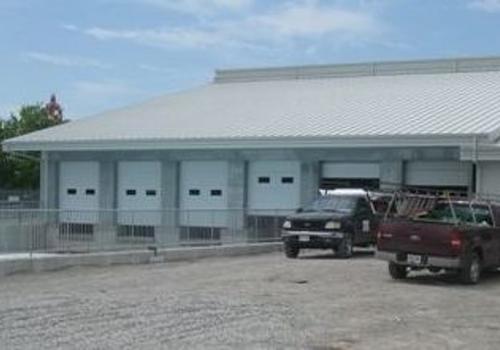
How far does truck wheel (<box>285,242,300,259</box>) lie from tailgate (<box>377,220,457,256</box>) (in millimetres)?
6584

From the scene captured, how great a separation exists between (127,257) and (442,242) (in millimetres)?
8590

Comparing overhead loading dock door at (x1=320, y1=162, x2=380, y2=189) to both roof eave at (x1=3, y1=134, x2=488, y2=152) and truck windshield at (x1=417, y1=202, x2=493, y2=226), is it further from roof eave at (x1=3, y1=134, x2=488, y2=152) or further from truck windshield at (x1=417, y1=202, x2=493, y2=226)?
truck windshield at (x1=417, y1=202, x2=493, y2=226)

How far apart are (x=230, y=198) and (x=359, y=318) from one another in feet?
80.6

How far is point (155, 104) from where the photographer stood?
48.4 meters

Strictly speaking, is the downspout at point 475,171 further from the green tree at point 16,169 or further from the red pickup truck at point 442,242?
the green tree at point 16,169

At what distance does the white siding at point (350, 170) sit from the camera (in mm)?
35438

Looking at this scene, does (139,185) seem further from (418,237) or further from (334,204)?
(418,237)

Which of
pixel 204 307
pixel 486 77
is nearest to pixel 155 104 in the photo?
pixel 486 77

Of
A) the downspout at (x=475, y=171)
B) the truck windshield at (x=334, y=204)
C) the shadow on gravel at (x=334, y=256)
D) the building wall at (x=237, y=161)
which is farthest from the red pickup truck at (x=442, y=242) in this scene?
the building wall at (x=237, y=161)

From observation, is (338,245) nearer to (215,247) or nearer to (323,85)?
(215,247)


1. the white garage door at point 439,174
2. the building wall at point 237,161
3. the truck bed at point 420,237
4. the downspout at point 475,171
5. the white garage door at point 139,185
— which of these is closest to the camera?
the truck bed at point 420,237

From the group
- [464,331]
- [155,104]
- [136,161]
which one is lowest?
[464,331]

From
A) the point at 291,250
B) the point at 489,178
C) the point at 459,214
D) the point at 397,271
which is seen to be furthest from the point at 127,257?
the point at 489,178

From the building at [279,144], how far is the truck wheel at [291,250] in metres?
4.22
